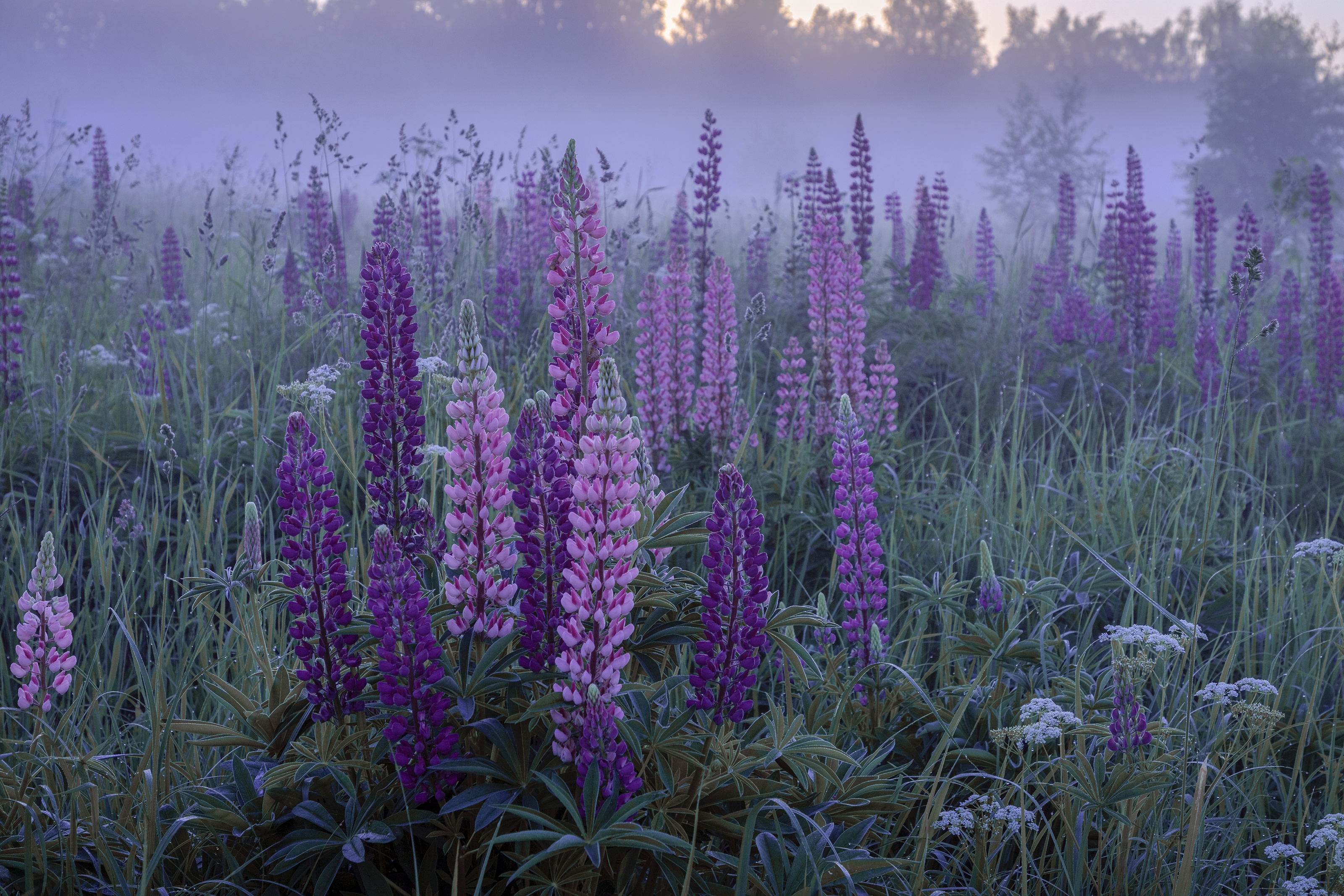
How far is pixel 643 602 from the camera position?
1750 millimetres

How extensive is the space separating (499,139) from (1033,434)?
7148 cm

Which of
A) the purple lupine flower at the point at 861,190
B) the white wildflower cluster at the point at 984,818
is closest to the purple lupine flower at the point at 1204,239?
→ the purple lupine flower at the point at 861,190

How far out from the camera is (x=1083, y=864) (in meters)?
2.06

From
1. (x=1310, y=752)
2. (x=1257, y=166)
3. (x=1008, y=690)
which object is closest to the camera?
(x=1008, y=690)

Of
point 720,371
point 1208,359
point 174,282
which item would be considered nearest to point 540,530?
point 720,371

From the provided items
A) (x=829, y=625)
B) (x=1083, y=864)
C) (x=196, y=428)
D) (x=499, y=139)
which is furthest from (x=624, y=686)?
(x=499, y=139)

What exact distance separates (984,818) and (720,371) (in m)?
2.42

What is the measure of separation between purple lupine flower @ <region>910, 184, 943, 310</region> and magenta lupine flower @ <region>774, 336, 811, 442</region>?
228cm

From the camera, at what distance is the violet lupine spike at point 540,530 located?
5.20 feet

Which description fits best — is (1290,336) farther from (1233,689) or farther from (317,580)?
(317,580)

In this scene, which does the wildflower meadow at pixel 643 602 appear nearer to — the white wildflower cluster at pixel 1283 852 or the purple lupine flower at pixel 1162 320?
the white wildflower cluster at pixel 1283 852

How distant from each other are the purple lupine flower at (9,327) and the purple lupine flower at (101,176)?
2271mm

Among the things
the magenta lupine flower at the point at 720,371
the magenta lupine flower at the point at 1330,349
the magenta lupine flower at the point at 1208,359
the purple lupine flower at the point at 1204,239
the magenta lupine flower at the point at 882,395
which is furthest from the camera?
the purple lupine flower at the point at 1204,239

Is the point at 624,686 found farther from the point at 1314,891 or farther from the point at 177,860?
the point at 1314,891
